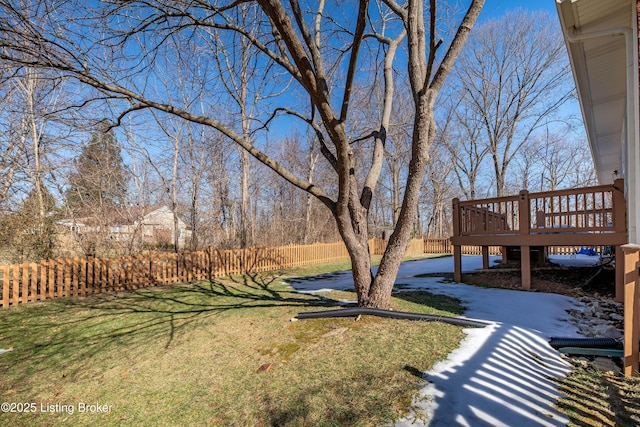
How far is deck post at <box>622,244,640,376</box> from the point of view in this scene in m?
2.83

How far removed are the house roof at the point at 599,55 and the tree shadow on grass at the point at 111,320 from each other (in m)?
5.56

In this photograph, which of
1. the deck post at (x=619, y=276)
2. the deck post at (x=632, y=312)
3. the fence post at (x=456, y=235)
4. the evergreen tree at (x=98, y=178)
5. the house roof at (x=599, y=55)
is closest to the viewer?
the deck post at (x=632, y=312)

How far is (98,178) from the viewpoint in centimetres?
1048

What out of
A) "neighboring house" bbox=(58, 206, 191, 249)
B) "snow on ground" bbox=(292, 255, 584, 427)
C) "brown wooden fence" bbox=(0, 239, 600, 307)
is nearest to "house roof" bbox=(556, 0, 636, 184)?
"snow on ground" bbox=(292, 255, 584, 427)

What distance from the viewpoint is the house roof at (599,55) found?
4.04 meters

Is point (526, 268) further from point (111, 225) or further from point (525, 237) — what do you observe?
point (111, 225)

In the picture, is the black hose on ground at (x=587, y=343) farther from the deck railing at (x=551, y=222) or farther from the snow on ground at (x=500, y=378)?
the deck railing at (x=551, y=222)

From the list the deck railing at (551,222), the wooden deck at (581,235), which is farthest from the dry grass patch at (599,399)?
the deck railing at (551,222)

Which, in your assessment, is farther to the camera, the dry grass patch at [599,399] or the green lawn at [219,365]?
the green lawn at [219,365]

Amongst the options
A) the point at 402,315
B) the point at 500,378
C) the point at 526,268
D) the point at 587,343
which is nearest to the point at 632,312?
the point at 587,343

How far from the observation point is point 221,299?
Result: 659cm

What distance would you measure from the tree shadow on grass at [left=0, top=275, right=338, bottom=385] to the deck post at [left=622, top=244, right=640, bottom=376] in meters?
3.64

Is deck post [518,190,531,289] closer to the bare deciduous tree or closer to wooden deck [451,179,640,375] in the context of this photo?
wooden deck [451,179,640,375]

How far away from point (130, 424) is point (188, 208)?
14654mm
